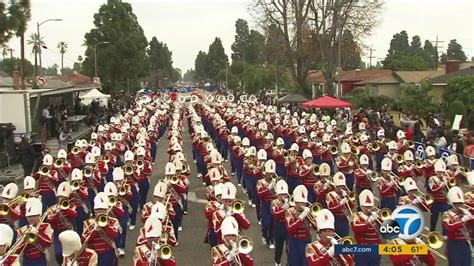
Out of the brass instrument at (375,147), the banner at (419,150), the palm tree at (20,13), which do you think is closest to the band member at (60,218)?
the brass instrument at (375,147)

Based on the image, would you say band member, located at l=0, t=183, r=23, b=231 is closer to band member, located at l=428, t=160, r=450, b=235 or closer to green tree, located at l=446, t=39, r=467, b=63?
band member, located at l=428, t=160, r=450, b=235

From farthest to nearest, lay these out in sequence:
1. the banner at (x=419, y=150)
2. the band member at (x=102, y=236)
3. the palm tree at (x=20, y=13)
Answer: the palm tree at (x=20, y=13) → the banner at (x=419, y=150) → the band member at (x=102, y=236)

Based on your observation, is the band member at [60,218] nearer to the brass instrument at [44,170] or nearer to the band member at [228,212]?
the band member at [228,212]

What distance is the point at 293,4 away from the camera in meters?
39.7

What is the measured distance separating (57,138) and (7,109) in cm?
603

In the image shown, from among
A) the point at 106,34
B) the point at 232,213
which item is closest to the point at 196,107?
the point at 106,34

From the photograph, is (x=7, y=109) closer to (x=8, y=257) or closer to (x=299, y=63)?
(x=8, y=257)

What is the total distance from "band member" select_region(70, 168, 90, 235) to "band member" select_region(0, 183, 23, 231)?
1.07 m

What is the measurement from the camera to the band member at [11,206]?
10.4 meters

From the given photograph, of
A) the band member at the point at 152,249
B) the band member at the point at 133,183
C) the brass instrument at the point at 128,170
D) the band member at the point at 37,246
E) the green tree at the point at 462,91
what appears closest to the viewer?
the band member at the point at 152,249

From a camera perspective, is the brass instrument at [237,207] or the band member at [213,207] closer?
the brass instrument at [237,207]

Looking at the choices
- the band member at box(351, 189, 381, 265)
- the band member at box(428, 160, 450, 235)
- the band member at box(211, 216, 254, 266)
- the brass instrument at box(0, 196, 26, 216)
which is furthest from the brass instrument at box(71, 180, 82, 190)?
the band member at box(428, 160, 450, 235)

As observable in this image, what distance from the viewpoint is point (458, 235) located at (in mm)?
9141

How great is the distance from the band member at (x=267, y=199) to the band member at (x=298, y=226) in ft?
6.70
